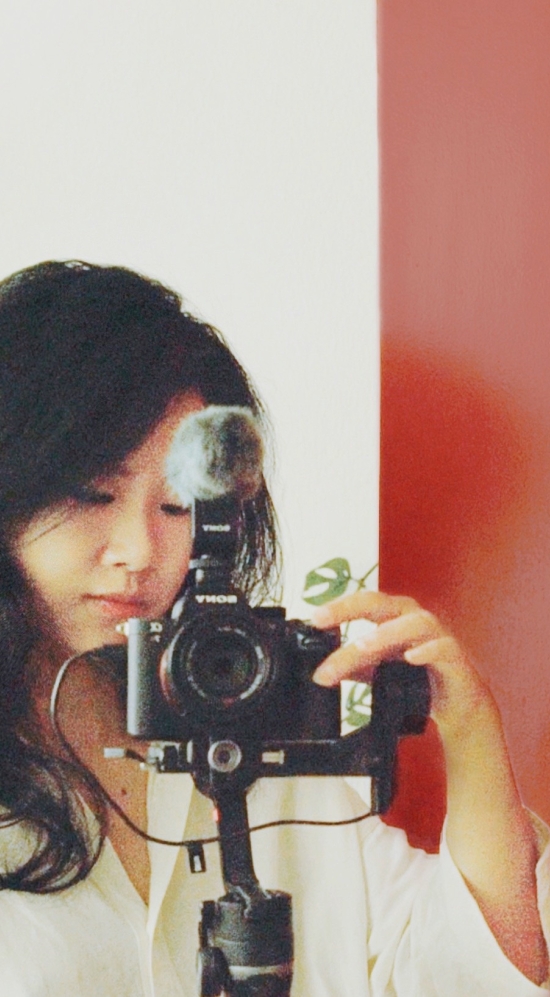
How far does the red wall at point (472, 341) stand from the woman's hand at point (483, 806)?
0.71ft

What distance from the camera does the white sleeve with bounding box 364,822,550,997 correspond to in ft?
2.52

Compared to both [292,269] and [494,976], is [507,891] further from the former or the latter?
[292,269]

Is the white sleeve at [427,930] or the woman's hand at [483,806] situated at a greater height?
the woman's hand at [483,806]

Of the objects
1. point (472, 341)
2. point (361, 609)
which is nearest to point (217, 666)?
point (361, 609)

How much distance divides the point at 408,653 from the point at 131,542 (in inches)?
9.4

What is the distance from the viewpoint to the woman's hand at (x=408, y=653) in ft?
2.29

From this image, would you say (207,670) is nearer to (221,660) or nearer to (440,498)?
(221,660)

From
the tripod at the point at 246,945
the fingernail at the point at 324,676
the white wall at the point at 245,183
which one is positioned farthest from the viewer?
the white wall at the point at 245,183

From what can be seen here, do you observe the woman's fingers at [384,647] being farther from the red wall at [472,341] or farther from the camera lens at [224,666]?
the red wall at [472,341]

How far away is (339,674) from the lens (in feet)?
2.28

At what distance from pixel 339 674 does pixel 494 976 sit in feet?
0.95

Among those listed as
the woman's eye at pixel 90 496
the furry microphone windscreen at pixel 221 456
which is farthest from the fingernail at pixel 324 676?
the woman's eye at pixel 90 496

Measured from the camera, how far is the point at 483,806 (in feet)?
2.51

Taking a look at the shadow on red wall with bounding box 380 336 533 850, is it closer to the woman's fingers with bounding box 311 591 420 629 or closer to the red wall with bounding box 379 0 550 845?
the red wall with bounding box 379 0 550 845
